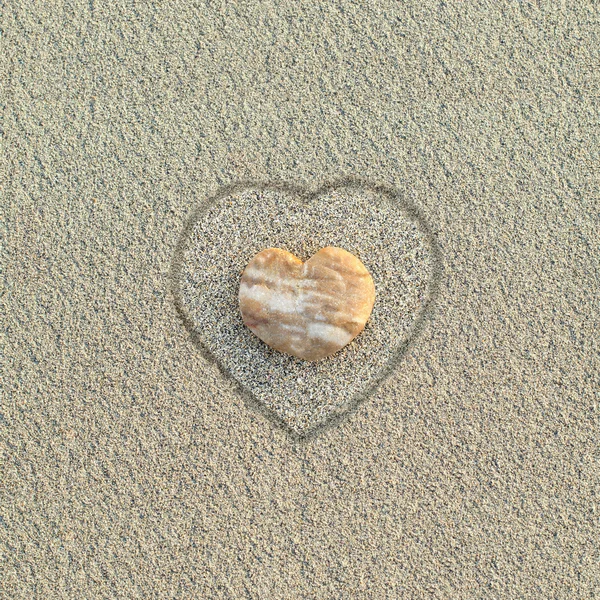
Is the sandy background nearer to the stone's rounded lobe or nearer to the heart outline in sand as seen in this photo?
the heart outline in sand

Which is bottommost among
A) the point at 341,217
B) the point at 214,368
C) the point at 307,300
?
the point at 214,368

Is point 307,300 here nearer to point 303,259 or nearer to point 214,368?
point 303,259

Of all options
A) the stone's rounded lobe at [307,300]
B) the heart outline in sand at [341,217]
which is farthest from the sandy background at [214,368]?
the stone's rounded lobe at [307,300]

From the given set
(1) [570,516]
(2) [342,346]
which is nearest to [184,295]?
(2) [342,346]

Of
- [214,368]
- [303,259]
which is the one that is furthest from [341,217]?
[214,368]

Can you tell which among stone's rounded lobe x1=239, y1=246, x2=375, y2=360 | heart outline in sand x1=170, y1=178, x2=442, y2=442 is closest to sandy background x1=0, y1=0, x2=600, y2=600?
heart outline in sand x1=170, y1=178, x2=442, y2=442

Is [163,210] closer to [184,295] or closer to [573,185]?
[184,295]
